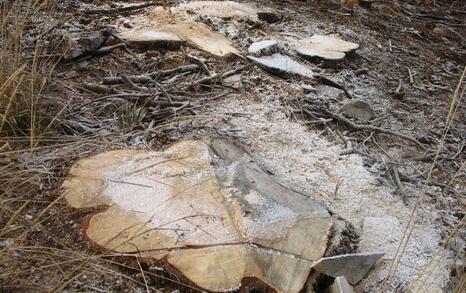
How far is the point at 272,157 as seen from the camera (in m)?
2.05

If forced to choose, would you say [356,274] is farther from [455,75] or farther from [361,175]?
[455,75]

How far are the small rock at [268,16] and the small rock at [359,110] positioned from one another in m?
1.23

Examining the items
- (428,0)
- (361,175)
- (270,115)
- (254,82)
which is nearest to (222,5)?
(254,82)

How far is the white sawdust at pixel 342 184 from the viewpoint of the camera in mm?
1680

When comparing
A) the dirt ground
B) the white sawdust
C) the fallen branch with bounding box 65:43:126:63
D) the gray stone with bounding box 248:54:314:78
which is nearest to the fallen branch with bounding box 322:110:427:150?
the dirt ground

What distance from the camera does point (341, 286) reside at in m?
1.42

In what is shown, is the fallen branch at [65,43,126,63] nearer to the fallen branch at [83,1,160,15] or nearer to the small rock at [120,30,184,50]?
the small rock at [120,30,184,50]

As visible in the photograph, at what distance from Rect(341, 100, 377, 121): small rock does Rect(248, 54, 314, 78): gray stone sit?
0.38 m

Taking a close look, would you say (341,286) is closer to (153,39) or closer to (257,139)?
(257,139)

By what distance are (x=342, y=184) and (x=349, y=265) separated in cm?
52

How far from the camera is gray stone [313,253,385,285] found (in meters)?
1.44

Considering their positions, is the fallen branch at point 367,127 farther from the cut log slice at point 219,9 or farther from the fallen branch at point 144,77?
the cut log slice at point 219,9

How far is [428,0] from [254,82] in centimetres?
292

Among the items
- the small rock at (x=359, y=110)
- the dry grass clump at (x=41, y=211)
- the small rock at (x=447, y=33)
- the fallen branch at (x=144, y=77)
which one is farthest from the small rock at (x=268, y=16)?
the dry grass clump at (x=41, y=211)
